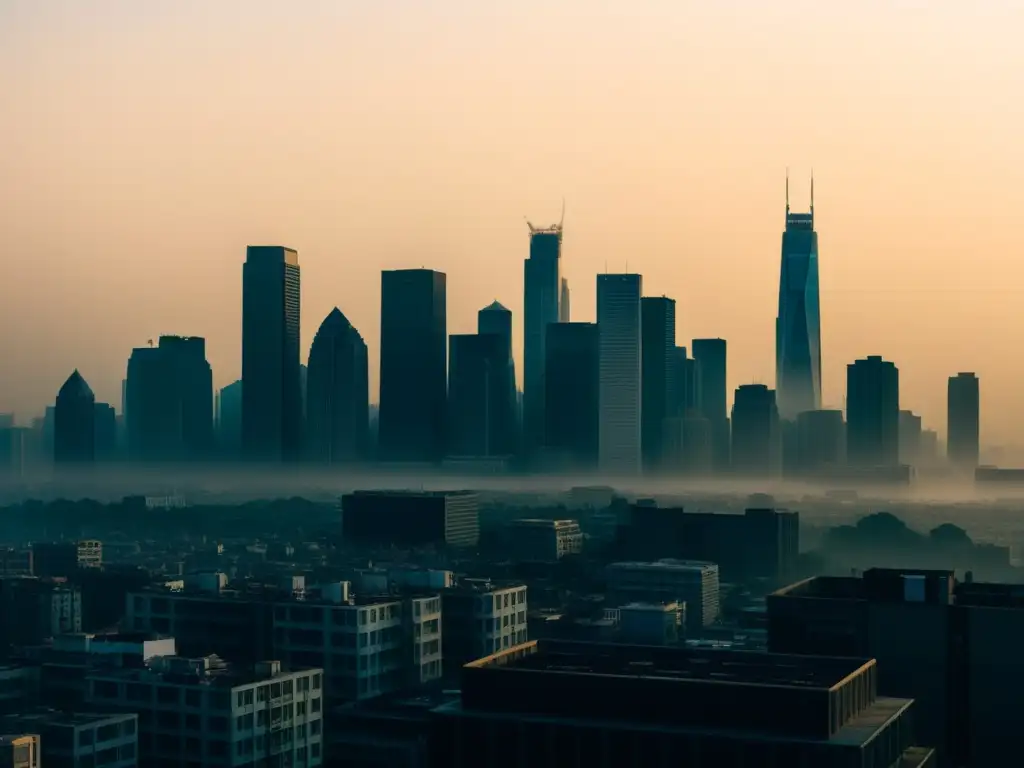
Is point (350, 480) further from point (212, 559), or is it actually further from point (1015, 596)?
point (1015, 596)

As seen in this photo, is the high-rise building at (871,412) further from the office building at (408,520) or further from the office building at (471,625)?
the office building at (471,625)

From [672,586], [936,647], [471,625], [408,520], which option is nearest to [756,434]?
[408,520]

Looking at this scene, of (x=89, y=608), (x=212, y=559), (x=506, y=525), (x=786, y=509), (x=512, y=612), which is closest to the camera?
(x=512, y=612)

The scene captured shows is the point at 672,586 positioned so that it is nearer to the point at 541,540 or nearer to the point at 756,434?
the point at 541,540

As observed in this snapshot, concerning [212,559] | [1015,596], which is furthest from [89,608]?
[1015,596]

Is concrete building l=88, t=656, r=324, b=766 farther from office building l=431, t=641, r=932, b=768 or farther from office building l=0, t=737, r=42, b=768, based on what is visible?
office building l=431, t=641, r=932, b=768

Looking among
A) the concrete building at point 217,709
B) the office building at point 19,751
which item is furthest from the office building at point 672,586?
the office building at point 19,751
